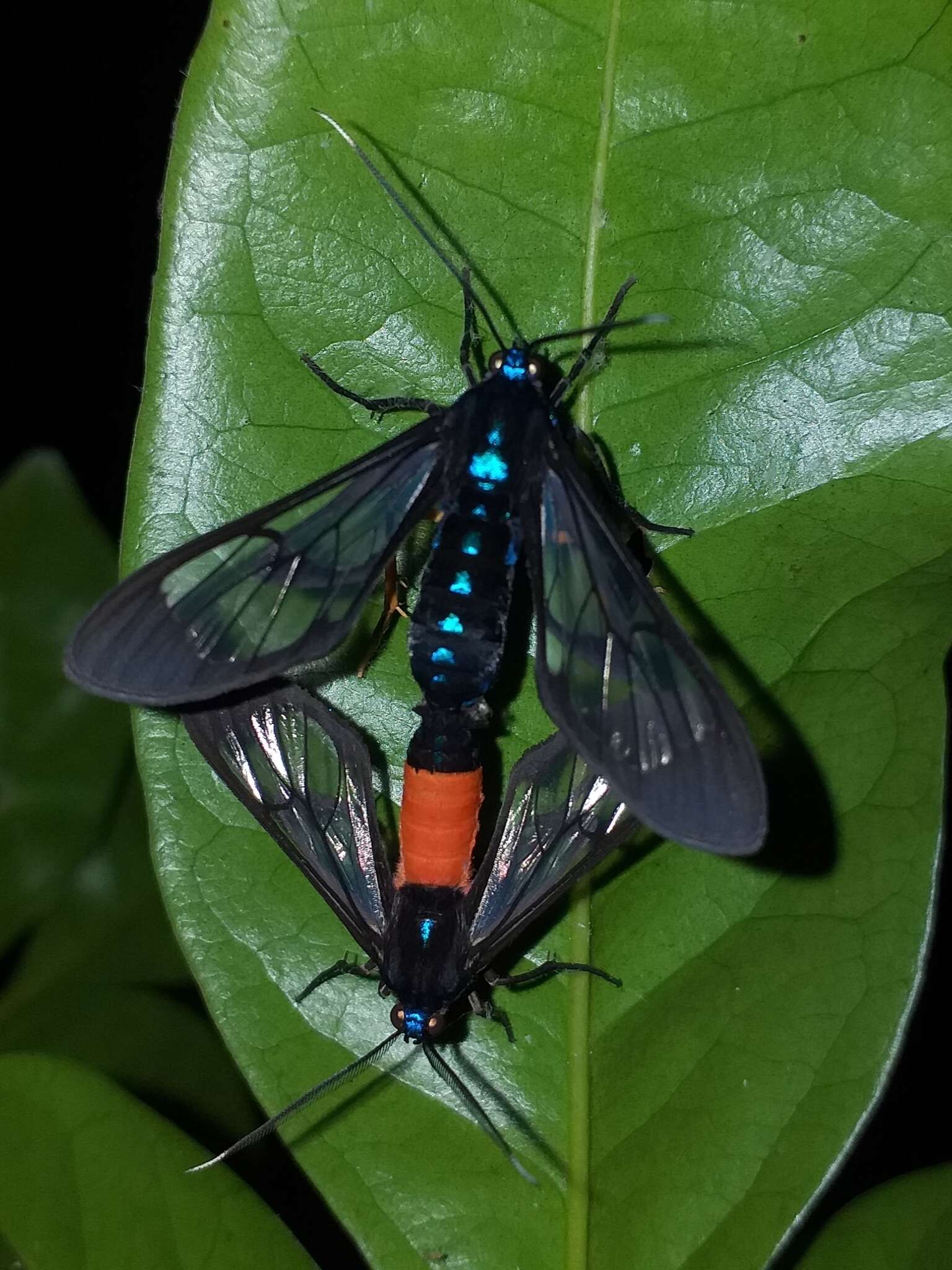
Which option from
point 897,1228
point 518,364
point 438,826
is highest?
point 518,364

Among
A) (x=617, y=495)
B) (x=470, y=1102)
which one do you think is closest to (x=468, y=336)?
(x=617, y=495)

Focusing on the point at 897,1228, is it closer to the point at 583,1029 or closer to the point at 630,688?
the point at 583,1029

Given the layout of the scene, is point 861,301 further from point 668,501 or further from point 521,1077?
point 521,1077

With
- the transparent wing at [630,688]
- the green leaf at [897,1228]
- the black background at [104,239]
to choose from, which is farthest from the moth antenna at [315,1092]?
the black background at [104,239]

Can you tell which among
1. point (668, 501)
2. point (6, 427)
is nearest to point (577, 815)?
point (668, 501)

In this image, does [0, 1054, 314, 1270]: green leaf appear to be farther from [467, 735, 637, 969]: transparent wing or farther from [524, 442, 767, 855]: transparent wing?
[524, 442, 767, 855]: transparent wing

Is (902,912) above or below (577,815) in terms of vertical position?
below

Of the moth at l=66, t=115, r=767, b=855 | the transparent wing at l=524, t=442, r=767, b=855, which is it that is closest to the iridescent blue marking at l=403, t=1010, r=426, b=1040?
the moth at l=66, t=115, r=767, b=855
